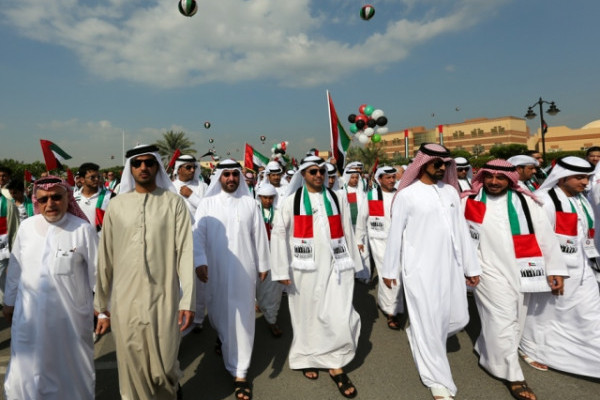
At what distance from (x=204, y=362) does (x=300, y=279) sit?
133 centimetres

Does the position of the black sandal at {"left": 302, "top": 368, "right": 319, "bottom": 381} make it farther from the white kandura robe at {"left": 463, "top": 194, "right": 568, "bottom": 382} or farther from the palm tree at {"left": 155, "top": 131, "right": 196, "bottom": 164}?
the palm tree at {"left": 155, "top": 131, "right": 196, "bottom": 164}

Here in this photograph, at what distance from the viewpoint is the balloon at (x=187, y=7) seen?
741 cm

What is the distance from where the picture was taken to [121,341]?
2.44 metres

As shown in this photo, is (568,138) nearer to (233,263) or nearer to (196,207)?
(196,207)

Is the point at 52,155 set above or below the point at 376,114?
below

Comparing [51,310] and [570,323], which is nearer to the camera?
[51,310]

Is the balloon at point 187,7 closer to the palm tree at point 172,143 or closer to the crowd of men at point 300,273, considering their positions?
the crowd of men at point 300,273

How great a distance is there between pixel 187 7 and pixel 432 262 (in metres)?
7.13

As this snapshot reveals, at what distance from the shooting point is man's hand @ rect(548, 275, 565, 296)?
3.20 meters

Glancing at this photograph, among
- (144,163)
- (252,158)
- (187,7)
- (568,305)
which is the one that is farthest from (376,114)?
(144,163)

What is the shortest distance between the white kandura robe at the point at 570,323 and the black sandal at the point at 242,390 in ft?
8.70

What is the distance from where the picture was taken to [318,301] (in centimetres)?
331

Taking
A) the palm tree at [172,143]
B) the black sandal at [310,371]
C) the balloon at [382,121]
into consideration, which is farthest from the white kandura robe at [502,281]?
the palm tree at [172,143]

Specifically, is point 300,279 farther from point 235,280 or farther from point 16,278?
point 16,278
